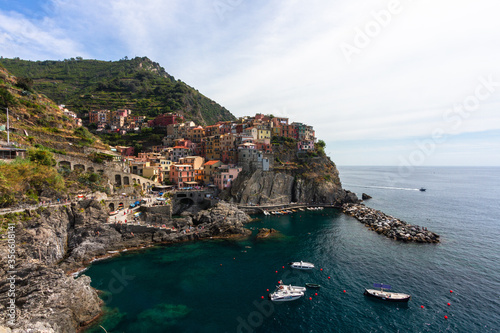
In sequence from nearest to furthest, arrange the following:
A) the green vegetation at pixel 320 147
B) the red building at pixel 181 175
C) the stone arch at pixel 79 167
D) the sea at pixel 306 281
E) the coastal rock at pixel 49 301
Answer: the coastal rock at pixel 49 301 → the sea at pixel 306 281 → the stone arch at pixel 79 167 → the red building at pixel 181 175 → the green vegetation at pixel 320 147

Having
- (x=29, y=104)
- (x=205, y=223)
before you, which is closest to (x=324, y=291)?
(x=205, y=223)

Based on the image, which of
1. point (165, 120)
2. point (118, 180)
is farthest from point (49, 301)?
point (165, 120)

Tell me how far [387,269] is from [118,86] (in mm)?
147450

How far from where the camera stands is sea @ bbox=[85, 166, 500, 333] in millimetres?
23891

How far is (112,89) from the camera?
125438 millimetres

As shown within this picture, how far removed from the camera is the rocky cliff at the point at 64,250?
20.3 meters

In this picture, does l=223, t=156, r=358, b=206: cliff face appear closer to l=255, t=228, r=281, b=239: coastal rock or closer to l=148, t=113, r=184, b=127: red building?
l=255, t=228, r=281, b=239: coastal rock

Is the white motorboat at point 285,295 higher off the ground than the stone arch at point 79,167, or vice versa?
the stone arch at point 79,167

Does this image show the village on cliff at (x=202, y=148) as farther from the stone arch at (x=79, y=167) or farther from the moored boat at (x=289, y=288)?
the moored boat at (x=289, y=288)

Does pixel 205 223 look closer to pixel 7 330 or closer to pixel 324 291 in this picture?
pixel 324 291

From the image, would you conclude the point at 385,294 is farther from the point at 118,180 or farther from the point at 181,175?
the point at 118,180

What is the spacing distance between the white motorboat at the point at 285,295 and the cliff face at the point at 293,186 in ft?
130

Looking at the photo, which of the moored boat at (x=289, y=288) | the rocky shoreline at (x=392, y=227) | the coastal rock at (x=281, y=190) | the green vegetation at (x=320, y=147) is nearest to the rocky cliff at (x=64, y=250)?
the coastal rock at (x=281, y=190)

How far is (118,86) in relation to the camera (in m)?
128
